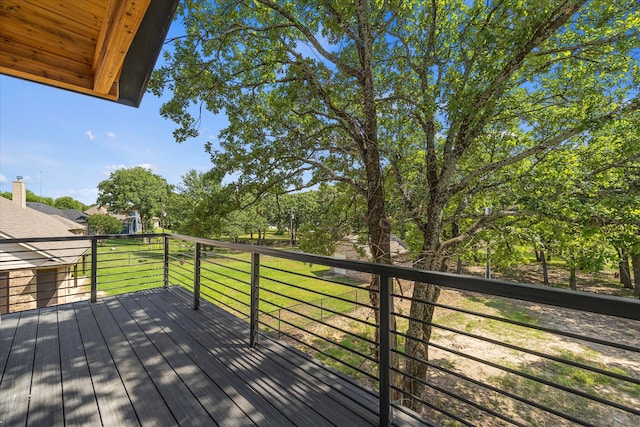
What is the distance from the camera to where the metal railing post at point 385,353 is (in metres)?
1.67

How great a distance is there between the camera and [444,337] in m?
10.4

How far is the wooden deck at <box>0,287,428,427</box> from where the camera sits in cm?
178

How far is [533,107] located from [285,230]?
31.2 m

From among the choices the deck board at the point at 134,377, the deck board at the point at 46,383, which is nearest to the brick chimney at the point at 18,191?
the deck board at the point at 46,383

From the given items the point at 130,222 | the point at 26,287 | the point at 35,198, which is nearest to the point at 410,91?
the point at 26,287

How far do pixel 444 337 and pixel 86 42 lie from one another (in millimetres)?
11931

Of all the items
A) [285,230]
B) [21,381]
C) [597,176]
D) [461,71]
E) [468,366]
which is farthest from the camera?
[285,230]

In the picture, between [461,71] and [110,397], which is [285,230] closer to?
[461,71]

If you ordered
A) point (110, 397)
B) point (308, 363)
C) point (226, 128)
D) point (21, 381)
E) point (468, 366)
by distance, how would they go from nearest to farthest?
point (110, 397)
point (21, 381)
point (308, 363)
point (226, 128)
point (468, 366)

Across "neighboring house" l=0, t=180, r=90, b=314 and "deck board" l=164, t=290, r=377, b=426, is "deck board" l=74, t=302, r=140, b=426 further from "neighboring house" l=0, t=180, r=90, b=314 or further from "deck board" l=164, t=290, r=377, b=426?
"neighboring house" l=0, t=180, r=90, b=314

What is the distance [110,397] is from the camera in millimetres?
1958

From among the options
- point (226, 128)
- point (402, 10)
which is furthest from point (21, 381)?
point (402, 10)

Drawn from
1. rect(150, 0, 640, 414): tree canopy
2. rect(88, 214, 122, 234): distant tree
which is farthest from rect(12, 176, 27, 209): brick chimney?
rect(150, 0, 640, 414): tree canopy

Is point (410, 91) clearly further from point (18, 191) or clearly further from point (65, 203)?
point (65, 203)
